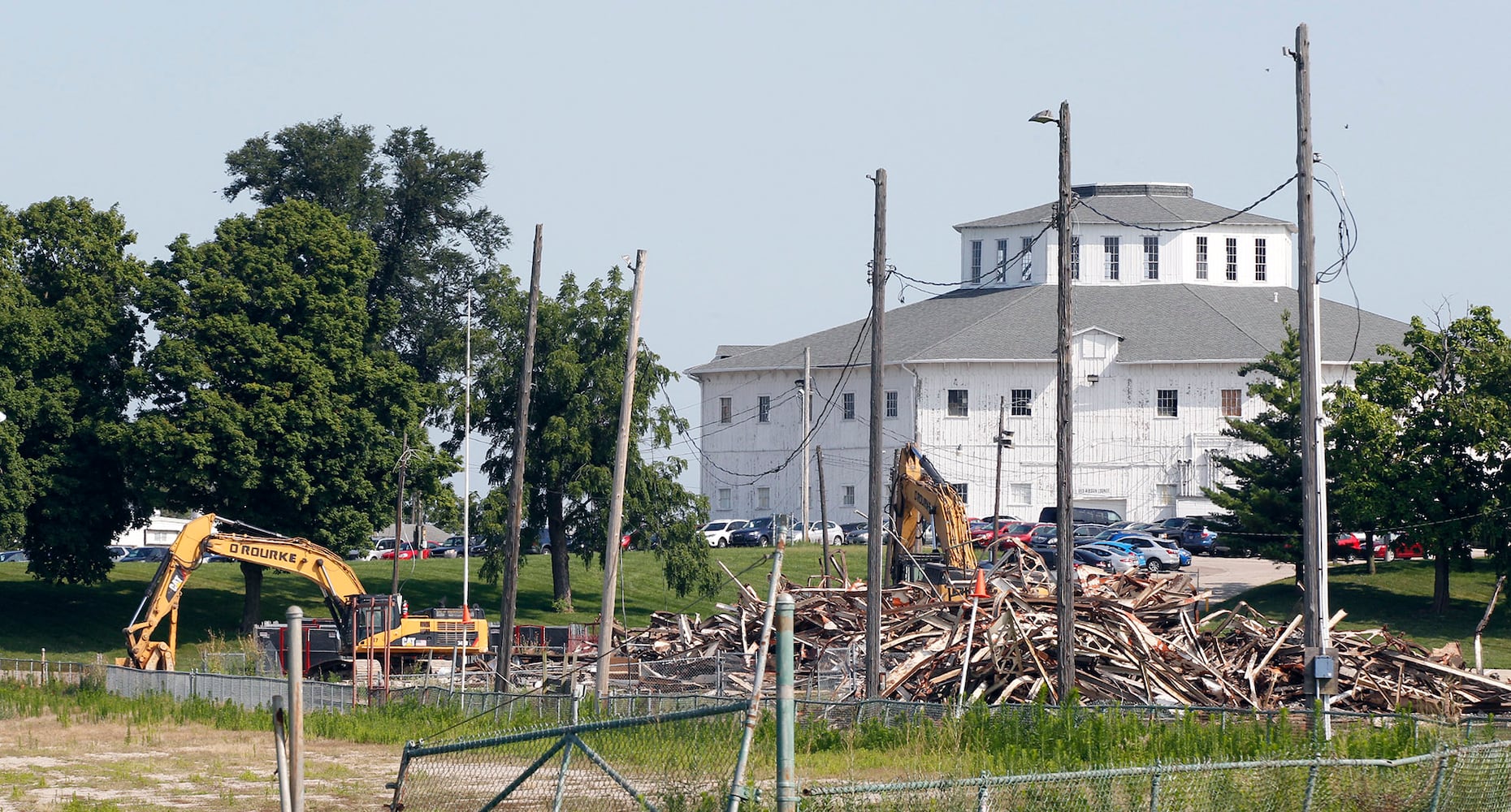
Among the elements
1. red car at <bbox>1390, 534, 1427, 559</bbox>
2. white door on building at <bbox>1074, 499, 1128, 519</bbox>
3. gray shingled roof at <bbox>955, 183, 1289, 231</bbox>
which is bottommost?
red car at <bbox>1390, 534, 1427, 559</bbox>

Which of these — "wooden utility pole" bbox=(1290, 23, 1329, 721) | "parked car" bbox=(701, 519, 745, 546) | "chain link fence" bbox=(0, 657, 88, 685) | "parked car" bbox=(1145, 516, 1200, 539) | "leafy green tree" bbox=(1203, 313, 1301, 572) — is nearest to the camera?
"wooden utility pole" bbox=(1290, 23, 1329, 721)

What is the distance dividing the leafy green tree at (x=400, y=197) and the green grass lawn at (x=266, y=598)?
11.1m

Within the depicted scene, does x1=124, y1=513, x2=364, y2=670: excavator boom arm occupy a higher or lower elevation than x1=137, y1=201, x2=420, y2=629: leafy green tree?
lower

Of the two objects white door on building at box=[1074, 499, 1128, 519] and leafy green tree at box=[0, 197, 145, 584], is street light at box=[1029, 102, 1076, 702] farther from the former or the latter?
white door on building at box=[1074, 499, 1128, 519]

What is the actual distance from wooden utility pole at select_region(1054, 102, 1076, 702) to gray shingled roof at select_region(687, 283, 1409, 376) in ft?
165

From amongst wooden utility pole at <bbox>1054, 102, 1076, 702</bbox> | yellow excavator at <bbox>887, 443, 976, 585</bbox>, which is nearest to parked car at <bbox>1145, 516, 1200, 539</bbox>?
yellow excavator at <bbox>887, 443, 976, 585</bbox>

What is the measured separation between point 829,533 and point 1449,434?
35.5 m

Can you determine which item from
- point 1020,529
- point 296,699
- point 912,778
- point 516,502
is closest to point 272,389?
point 516,502

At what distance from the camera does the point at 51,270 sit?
53500mm

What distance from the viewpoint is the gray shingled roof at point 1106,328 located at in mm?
80125

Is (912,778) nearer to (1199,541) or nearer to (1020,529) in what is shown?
(1020,529)

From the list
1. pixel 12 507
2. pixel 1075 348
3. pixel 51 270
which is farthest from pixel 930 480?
pixel 1075 348

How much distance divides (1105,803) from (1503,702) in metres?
19.9

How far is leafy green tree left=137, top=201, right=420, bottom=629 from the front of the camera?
50.8 meters
